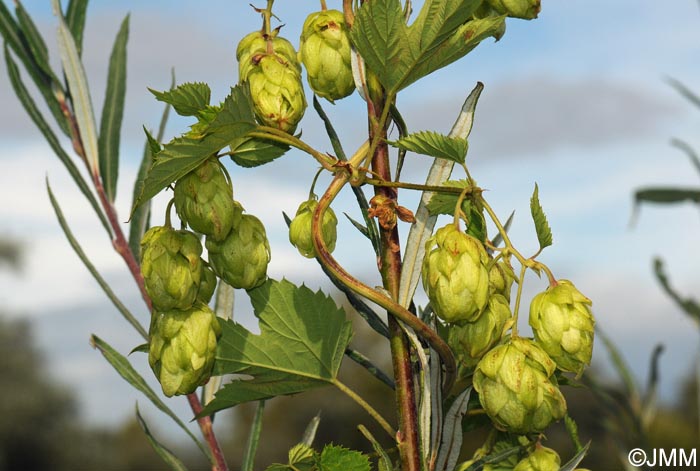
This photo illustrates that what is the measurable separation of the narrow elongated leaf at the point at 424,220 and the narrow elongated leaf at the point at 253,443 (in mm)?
450

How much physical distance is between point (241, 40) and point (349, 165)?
0.93ft

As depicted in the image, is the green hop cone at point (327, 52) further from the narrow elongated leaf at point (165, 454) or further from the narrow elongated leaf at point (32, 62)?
the narrow elongated leaf at point (32, 62)

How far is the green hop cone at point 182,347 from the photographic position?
1.09 m

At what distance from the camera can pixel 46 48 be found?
1773 millimetres

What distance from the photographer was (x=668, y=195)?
2.71 m

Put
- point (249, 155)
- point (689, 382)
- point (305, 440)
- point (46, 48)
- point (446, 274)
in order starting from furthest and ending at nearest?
point (689, 382) → point (46, 48) → point (305, 440) → point (249, 155) → point (446, 274)

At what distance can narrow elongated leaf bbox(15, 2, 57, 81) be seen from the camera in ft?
5.73

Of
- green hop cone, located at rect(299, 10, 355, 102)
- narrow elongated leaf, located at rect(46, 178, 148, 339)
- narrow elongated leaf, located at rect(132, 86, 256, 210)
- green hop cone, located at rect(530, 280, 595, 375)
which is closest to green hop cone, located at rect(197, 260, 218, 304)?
narrow elongated leaf, located at rect(132, 86, 256, 210)

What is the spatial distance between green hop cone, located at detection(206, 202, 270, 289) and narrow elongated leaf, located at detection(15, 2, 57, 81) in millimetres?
882

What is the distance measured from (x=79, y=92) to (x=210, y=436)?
78 cm

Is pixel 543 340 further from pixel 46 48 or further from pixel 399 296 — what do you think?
pixel 46 48

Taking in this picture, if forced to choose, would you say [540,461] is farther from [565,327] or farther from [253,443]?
[253,443]

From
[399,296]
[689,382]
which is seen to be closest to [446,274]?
[399,296]

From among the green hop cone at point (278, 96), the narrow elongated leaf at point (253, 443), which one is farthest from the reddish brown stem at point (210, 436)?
the green hop cone at point (278, 96)
